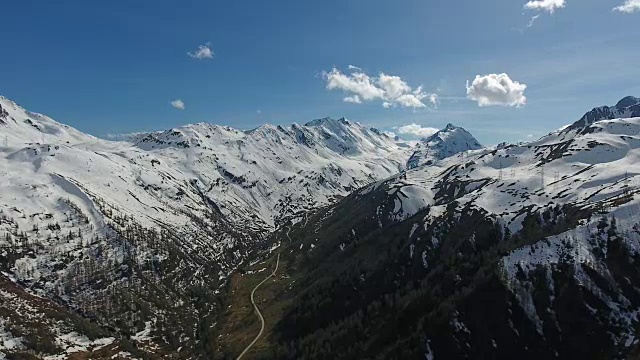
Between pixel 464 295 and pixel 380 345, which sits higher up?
pixel 464 295

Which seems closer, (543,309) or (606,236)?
(543,309)

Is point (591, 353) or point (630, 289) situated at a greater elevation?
point (630, 289)

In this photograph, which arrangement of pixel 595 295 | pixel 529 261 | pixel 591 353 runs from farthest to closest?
pixel 529 261 → pixel 595 295 → pixel 591 353

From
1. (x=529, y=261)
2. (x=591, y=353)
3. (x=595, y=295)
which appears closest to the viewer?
(x=591, y=353)

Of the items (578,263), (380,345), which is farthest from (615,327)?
(380,345)

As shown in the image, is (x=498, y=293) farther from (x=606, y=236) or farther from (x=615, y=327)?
(x=606, y=236)

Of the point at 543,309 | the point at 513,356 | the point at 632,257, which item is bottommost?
the point at 513,356

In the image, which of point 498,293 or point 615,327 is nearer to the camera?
point 615,327

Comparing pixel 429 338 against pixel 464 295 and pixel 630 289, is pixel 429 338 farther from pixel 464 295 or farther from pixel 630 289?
pixel 630 289

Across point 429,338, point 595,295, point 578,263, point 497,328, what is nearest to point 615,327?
point 595,295
